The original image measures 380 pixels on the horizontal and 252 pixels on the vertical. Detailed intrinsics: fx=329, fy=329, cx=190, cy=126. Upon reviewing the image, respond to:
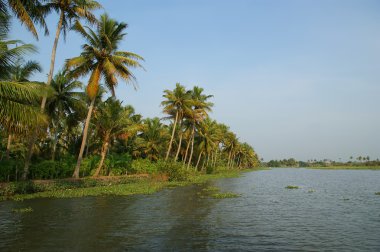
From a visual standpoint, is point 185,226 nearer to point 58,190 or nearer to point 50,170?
point 58,190

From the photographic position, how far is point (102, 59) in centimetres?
2952

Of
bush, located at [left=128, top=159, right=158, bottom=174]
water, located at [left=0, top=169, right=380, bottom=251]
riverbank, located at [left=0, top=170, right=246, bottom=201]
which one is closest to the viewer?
water, located at [left=0, top=169, right=380, bottom=251]

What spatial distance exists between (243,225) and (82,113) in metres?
25.5

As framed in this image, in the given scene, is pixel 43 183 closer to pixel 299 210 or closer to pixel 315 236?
pixel 299 210

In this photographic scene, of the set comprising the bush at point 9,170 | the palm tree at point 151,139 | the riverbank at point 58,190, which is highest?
the palm tree at point 151,139

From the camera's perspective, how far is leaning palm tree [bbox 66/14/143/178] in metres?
28.6

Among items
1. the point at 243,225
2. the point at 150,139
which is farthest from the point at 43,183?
the point at 150,139

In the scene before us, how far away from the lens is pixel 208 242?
1102 cm

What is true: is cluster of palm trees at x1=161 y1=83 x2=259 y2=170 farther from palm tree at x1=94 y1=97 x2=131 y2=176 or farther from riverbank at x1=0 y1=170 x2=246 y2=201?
riverbank at x1=0 y1=170 x2=246 y2=201

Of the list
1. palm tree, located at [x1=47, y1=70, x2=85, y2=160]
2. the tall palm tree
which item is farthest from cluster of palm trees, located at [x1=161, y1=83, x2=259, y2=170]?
the tall palm tree

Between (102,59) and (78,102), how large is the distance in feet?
19.1

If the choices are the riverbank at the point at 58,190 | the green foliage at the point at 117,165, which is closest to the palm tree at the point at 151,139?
the green foliage at the point at 117,165

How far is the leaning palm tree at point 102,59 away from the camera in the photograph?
2859cm

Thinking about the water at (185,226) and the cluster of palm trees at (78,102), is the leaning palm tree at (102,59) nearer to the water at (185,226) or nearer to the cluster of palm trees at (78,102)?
the cluster of palm trees at (78,102)
